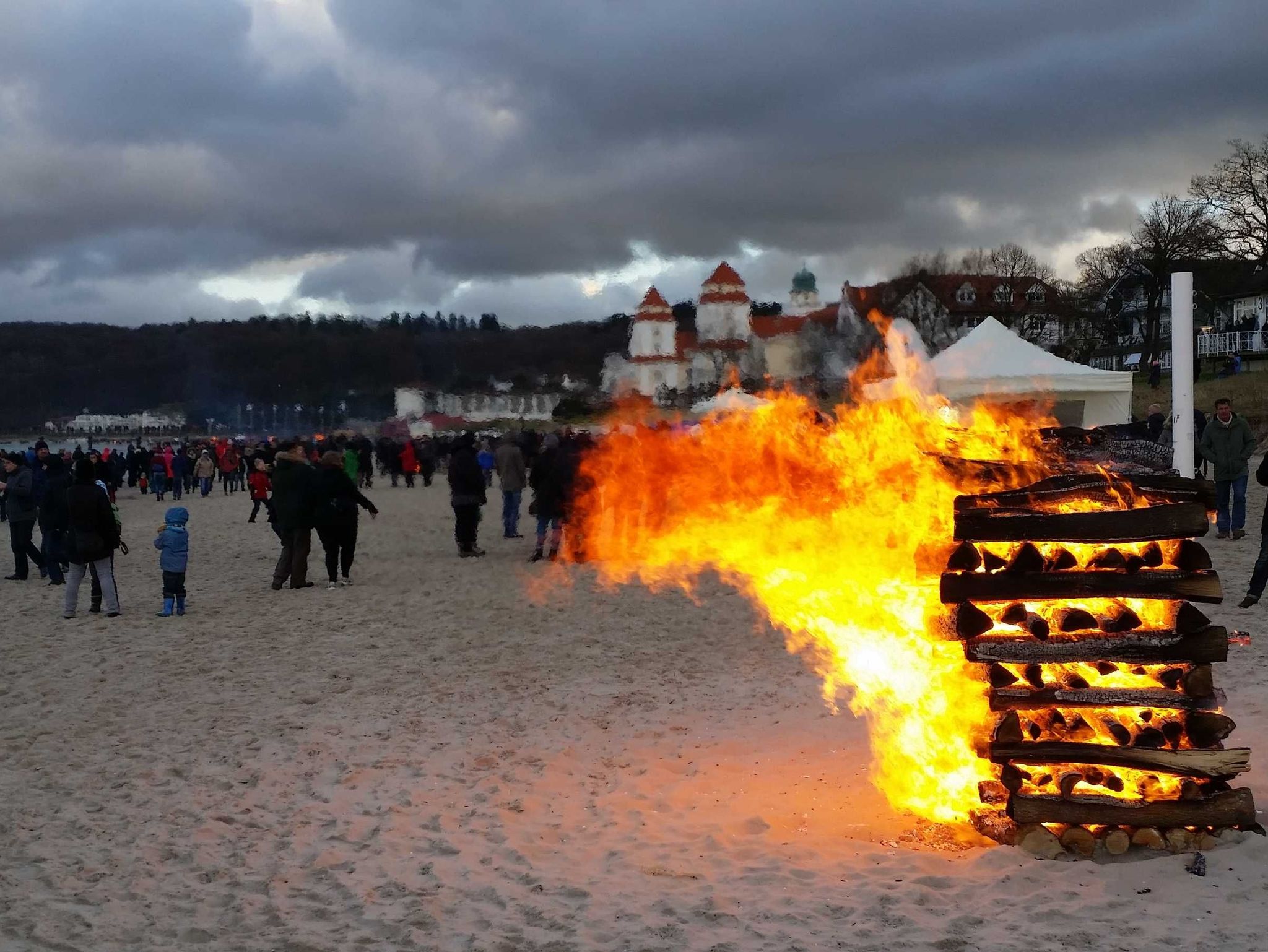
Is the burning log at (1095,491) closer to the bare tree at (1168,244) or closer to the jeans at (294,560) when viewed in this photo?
the jeans at (294,560)

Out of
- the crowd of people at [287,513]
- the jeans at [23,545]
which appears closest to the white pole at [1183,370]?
the crowd of people at [287,513]

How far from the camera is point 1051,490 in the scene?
5.79m

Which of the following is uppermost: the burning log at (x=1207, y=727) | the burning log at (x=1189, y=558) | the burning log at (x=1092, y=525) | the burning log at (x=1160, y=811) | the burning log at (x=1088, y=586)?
the burning log at (x=1092, y=525)

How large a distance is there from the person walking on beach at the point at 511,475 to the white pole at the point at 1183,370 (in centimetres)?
1265

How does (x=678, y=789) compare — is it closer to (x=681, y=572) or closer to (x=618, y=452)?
(x=618, y=452)

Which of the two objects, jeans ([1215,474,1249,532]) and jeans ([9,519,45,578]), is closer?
jeans ([1215,474,1249,532])

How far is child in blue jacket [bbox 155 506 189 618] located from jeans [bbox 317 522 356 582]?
85.2 inches

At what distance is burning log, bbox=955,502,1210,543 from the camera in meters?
5.57

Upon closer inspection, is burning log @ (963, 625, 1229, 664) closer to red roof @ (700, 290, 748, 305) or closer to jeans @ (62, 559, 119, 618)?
jeans @ (62, 559, 119, 618)

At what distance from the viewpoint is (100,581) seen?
555 inches

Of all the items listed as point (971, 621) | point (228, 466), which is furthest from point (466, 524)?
point (228, 466)

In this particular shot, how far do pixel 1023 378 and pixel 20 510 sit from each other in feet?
53.5

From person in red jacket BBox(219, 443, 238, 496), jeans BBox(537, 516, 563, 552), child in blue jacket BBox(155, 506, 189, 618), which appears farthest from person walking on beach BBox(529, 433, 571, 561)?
person in red jacket BBox(219, 443, 238, 496)

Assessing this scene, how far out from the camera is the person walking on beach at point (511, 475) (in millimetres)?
19734
